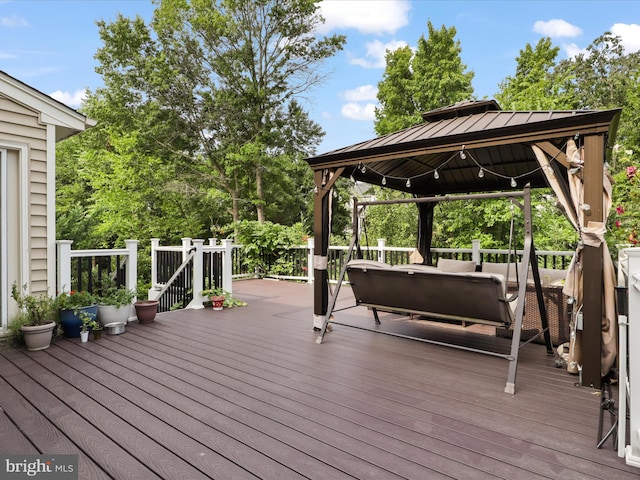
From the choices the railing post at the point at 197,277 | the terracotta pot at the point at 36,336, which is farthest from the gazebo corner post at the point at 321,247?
the terracotta pot at the point at 36,336

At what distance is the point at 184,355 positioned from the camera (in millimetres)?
3775

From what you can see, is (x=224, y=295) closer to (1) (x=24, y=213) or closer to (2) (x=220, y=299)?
(2) (x=220, y=299)

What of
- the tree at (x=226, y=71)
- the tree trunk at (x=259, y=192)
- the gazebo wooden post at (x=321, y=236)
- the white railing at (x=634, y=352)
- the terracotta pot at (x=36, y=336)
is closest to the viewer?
the white railing at (x=634, y=352)

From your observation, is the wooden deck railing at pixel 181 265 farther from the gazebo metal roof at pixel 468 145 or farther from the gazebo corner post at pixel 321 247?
the gazebo metal roof at pixel 468 145

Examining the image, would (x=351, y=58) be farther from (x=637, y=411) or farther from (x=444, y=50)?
(x=637, y=411)

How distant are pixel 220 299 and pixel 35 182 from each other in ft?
9.55

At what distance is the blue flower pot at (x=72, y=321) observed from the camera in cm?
432

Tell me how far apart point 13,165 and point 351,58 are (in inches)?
564

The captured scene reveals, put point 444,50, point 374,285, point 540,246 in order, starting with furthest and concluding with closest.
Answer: point 444,50 < point 540,246 < point 374,285

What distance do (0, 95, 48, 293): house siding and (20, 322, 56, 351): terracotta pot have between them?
1.89ft

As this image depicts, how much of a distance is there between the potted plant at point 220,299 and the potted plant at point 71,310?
1971 millimetres

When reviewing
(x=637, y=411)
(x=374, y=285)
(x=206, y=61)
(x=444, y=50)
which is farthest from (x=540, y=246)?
(x=206, y=61)

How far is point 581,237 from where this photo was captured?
309 cm

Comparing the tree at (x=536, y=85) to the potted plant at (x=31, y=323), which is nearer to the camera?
the potted plant at (x=31, y=323)
